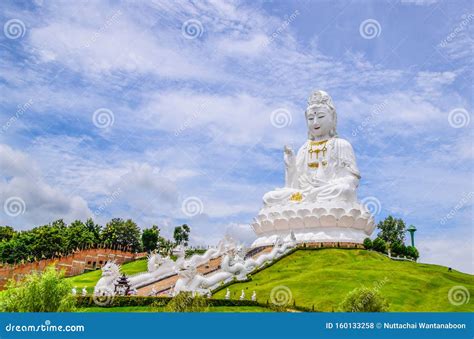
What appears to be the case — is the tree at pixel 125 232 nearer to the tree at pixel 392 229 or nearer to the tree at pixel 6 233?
the tree at pixel 6 233

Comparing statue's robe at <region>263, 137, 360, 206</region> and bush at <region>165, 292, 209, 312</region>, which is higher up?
statue's robe at <region>263, 137, 360, 206</region>

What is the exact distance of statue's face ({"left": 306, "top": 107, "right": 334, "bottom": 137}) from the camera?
38531mm

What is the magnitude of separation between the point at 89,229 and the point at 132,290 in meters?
33.0

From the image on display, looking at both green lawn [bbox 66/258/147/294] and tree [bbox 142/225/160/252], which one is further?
tree [bbox 142/225/160/252]

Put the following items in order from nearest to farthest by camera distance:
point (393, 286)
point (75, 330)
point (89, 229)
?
point (75, 330) → point (393, 286) → point (89, 229)

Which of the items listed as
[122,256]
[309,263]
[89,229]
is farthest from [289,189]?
[89,229]

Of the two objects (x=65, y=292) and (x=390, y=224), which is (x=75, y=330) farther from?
(x=390, y=224)

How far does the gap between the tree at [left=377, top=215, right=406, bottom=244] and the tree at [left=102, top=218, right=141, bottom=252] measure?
23434 mm

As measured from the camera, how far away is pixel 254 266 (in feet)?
86.4

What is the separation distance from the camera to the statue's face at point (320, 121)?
1517 inches

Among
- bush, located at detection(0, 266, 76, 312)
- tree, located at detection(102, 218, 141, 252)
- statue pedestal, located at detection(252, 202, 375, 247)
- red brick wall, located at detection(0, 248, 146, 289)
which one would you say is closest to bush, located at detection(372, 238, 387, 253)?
statue pedestal, located at detection(252, 202, 375, 247)

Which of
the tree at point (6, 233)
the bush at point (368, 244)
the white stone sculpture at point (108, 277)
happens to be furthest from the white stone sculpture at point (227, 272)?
the tree at point (6, 233)

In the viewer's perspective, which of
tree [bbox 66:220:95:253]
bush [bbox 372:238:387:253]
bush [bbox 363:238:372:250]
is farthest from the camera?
tree [bbox 66:220:95:253]

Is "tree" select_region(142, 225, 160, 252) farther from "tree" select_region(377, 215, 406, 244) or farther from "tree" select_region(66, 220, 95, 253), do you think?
"tree" select_region(377, 215, 406, 244)
